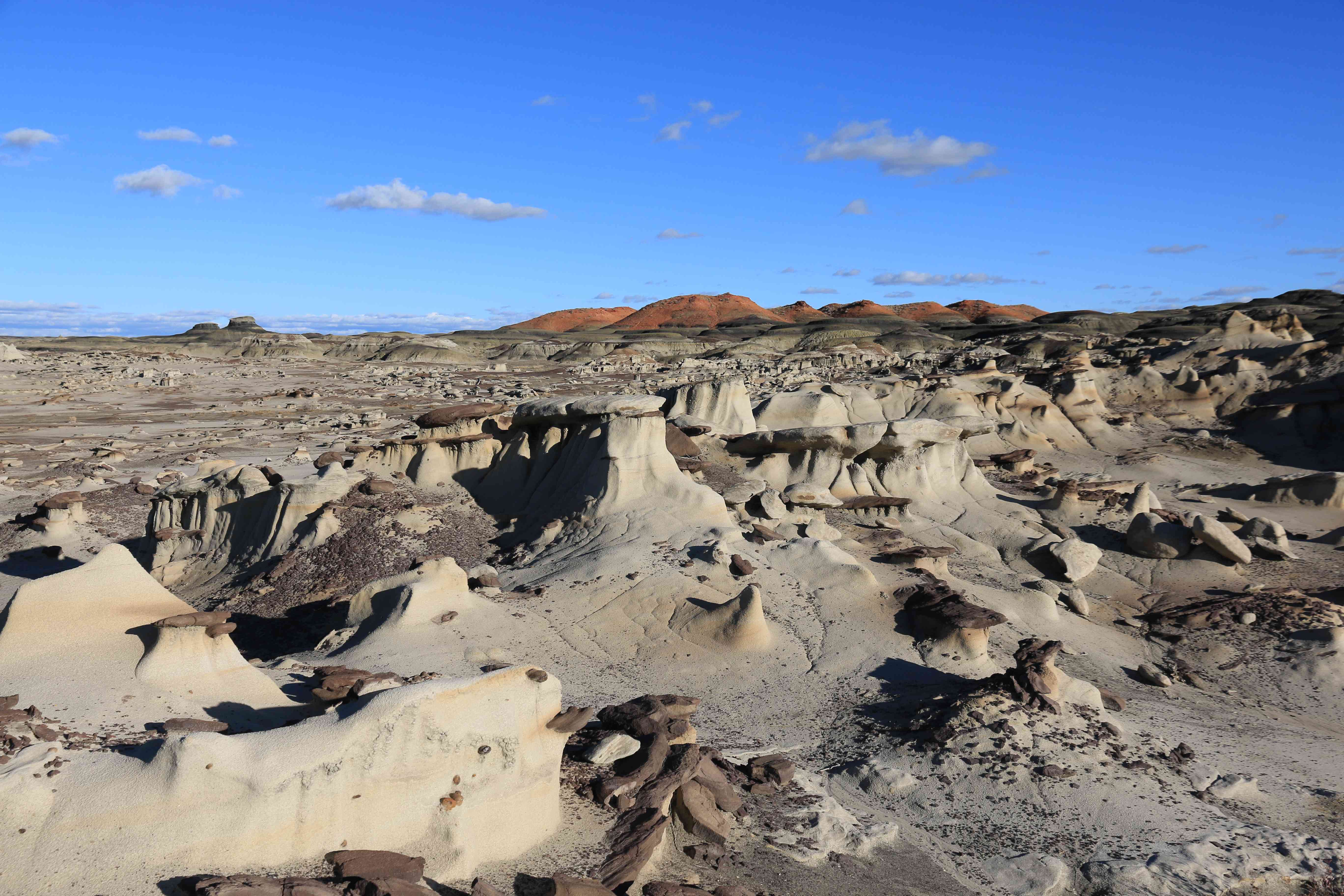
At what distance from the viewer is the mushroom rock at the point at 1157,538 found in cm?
1739

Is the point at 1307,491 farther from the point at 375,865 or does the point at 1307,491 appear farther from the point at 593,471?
the point at 375,865

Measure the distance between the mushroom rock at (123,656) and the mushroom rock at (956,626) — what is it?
7.86 m

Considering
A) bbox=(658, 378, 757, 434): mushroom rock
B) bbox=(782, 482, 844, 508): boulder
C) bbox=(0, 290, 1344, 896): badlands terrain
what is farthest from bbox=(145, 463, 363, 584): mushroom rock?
bbox=(658, 378, 757, 434): mushroom rock

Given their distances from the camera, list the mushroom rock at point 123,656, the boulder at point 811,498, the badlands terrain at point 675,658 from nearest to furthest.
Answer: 1. the badlands terrain at point 675,658
2. the mushroom rock at point 123,656
3. the boulder at point 811,498

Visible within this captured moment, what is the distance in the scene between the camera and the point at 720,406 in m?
23.1

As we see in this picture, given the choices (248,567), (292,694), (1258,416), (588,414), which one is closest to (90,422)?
(248,567)

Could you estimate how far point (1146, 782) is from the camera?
848cm

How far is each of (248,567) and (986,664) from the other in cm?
1278

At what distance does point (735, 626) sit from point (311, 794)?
20.9 feet

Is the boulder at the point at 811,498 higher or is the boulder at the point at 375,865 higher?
the boulder at the point at 811,498

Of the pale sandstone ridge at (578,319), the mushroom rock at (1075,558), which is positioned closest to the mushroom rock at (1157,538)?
the mushroom rock at (1075,558)

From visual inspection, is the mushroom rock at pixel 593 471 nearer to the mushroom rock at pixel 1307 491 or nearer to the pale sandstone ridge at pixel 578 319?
the mushroom rock at pixel 1307 491

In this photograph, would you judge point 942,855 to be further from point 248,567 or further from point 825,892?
point 248,567

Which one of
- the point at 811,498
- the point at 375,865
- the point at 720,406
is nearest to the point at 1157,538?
the point at 811,498
